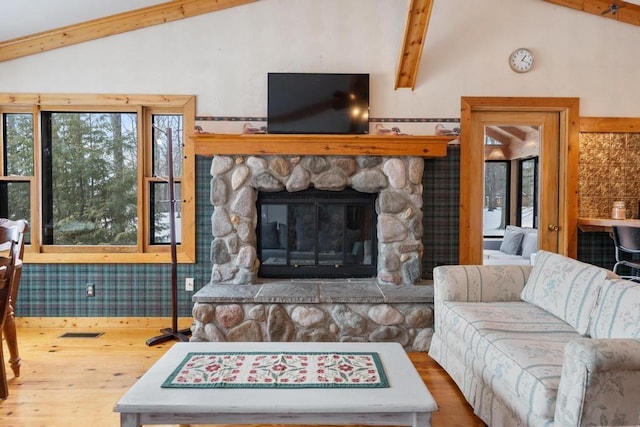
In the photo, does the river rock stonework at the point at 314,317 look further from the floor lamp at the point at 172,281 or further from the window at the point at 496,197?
the window at the point at 496,197

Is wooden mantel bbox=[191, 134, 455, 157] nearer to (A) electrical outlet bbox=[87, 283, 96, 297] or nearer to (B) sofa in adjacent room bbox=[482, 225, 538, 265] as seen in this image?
(B) sofa in adjacent room bbox=[482, 225, 538, 265]

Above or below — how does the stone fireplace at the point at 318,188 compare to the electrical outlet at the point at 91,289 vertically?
above

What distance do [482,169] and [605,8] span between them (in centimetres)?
179

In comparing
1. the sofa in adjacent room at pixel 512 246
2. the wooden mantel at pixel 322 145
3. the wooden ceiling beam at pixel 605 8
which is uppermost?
the wooden ceiling beam at pixel 605 8

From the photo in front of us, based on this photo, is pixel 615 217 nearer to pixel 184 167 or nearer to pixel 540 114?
pixel 540 114

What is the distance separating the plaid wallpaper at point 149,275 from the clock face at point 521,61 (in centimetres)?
91

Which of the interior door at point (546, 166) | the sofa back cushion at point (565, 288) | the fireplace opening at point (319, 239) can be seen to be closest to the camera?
the sofa back cushion at point (565, 288)

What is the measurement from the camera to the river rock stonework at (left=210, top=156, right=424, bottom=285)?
3445 millimetres

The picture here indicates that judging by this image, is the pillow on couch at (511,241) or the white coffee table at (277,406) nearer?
the white coffee table at (277,406)

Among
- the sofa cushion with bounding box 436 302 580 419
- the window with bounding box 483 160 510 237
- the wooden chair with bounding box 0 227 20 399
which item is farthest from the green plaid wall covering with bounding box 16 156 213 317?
the window with bounding box 483 160 510 237

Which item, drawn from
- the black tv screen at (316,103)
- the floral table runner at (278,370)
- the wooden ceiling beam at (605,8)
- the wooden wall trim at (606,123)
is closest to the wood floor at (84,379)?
the floral table runner at (278,370)

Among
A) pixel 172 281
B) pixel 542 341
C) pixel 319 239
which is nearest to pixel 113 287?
pixel 172 281

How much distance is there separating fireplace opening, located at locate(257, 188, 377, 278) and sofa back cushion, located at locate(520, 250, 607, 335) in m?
1.37

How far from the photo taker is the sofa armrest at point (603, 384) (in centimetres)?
147
